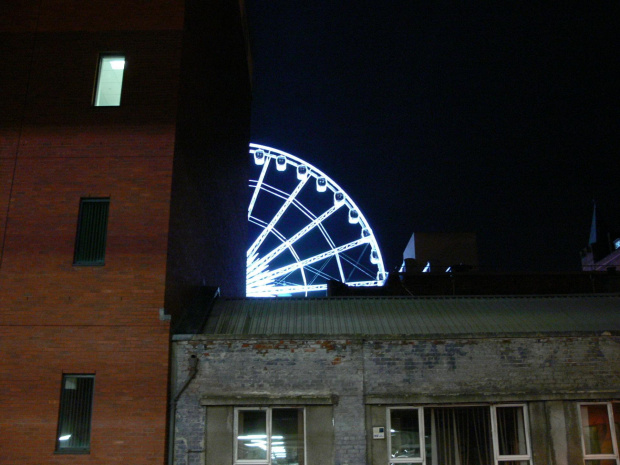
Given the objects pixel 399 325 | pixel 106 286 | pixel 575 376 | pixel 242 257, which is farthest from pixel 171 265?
pixel 242 257

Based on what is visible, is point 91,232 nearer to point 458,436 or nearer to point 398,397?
point 398,397

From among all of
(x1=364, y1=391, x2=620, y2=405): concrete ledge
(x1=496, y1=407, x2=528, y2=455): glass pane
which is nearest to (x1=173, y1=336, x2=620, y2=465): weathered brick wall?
(x1=364, y1=391, x2=620, y2=405): concrete ledge

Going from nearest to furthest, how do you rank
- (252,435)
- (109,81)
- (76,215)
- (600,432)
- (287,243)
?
1. (252,435)
2. (600,432)
3. (76,215)
4. (109,81)
5. (287,243)

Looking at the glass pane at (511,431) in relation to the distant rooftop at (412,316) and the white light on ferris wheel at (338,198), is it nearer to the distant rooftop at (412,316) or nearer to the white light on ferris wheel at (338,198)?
the distant rooftop at (412,316)

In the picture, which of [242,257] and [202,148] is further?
[242,257]

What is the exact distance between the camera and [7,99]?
12.7 meters

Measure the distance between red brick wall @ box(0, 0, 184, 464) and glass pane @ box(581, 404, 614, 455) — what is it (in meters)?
8.04

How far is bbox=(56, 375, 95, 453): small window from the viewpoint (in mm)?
10828

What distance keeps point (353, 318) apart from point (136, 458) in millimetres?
5230

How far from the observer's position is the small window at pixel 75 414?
35.5 feet

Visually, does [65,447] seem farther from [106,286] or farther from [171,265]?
[171,265]

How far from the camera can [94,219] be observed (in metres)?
12.1

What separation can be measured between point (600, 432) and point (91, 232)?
10.8 m

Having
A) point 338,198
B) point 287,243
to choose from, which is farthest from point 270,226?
point 338,198
